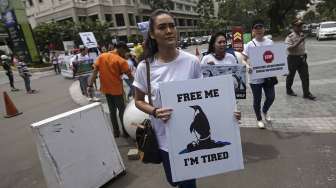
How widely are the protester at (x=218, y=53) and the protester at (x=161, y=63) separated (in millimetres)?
2141

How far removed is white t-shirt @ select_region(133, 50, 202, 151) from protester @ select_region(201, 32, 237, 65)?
7.02 ft

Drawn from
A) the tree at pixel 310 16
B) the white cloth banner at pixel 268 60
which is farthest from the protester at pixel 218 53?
the tree at pixel 310 16

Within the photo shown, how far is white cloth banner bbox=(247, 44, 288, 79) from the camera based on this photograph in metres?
5.11

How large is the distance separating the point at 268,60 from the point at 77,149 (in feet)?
11.2

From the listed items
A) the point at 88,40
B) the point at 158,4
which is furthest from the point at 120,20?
the point at 88,40

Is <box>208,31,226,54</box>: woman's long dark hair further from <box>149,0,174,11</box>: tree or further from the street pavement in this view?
<box>149,0,174,11</box>: tree

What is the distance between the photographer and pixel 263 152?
455 cm

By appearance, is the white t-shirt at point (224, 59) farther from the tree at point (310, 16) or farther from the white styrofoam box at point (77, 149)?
the tree at point (310, 16)

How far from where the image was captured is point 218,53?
445cm

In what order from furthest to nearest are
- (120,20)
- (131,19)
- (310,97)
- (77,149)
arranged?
1. (131,19)
2. (120,20)
3. (310,97)
4. (77,149)

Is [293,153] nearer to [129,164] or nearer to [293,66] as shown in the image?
[129,164]

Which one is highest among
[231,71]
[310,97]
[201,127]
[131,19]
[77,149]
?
[131,19]

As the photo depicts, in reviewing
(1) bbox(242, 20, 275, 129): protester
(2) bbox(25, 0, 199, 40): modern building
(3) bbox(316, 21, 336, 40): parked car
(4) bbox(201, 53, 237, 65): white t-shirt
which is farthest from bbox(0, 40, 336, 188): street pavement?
(2) bbox(25, 0, 199, 40): modern building

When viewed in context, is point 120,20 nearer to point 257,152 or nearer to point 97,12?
point 97,12
